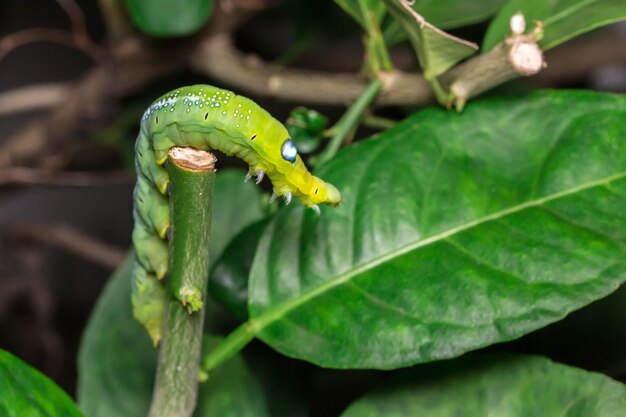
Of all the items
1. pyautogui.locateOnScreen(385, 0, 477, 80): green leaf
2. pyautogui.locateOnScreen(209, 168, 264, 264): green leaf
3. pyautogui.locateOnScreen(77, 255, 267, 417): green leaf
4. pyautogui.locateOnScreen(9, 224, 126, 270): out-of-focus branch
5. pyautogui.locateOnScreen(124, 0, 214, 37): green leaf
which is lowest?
pyautogui.locateOnScreen(9, 224, 126, 270): out-of-focus branch

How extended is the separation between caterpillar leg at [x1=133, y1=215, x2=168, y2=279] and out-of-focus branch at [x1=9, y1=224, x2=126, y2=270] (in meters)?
0.52

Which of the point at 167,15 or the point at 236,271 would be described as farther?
the point at 167,15

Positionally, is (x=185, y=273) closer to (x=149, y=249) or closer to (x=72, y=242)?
(x=149, y=249)

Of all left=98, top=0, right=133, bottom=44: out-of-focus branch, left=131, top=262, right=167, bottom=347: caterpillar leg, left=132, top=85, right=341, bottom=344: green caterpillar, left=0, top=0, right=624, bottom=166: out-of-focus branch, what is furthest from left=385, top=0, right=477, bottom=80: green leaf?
left=98, top=0, right=133, bottom=44: out-of-focus branch

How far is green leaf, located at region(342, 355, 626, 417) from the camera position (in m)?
0.48

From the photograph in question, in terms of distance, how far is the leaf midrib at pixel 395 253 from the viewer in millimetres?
508

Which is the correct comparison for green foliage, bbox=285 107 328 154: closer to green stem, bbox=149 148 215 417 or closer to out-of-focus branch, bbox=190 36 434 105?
out-of-focus branch, bbox=190 36 434 105

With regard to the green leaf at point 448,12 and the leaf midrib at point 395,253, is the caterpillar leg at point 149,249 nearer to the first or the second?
the leaf midrib at point 395,253

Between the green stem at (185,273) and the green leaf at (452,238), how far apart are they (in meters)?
0.05

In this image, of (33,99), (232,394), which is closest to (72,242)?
(33,99)

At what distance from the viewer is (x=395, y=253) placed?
51 cm

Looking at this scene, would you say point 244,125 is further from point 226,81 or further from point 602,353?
point 226,81

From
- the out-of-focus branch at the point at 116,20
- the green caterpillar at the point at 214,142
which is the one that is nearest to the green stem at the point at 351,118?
the green caterpillar at the point at 214,142

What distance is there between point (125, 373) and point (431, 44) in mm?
360
